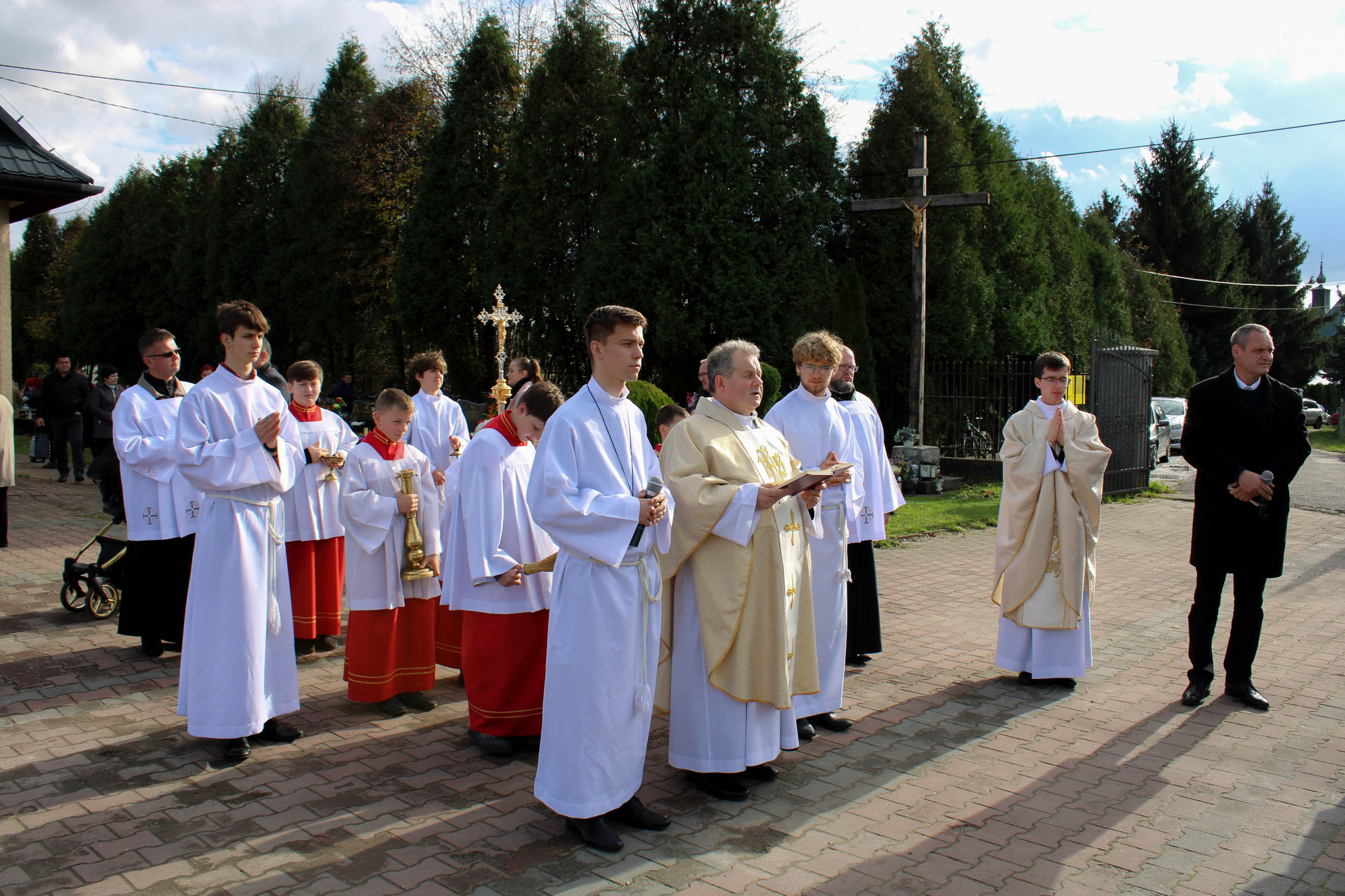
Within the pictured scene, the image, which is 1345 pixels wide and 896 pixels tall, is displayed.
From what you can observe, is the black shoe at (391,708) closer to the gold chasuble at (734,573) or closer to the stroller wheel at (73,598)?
the gold chasuble at (734,573)

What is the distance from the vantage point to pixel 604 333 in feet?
12.5

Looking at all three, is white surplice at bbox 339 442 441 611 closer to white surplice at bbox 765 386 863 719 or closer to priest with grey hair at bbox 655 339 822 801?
priest with grey hair at bbox 655 339 822 801

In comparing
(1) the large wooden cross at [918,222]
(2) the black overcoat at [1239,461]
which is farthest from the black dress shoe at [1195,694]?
(1) the large wooden cross at [918,222]

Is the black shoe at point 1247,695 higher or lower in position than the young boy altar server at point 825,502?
lower

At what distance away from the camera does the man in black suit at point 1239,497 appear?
5.46 meters

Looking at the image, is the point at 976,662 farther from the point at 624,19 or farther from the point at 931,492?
the point at 624,19

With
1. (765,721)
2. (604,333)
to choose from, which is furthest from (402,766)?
(604,333)

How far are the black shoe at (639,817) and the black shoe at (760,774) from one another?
0.60m

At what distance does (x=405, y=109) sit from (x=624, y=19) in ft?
27.8

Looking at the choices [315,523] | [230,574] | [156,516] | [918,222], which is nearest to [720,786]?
[230,574]

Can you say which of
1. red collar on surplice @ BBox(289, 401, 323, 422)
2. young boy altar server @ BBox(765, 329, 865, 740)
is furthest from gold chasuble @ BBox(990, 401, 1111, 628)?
red collar on surplice @ BBox(289, 401, 323, 422)

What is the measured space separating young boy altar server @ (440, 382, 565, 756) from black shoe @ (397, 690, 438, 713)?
0.58 meters

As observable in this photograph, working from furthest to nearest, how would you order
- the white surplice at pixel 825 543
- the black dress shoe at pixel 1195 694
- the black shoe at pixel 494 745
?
the black dress shoe at pixel 1195 694 → the white surplice at pixel 825 543 → the black shoe at pixel 494 745

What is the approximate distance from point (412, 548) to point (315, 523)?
1.46 metres
